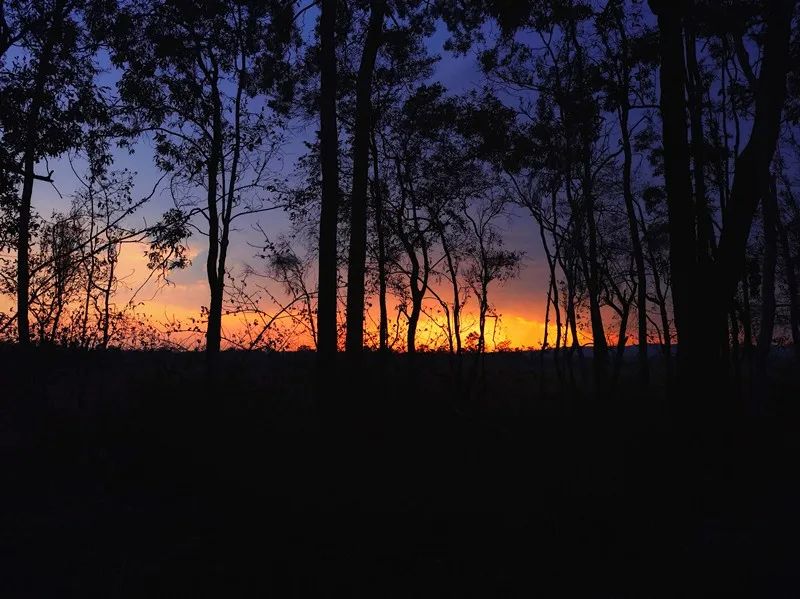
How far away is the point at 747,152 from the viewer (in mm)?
13258

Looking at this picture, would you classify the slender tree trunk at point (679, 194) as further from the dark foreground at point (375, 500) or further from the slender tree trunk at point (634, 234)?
the slender tree trunk at point (634, 234)

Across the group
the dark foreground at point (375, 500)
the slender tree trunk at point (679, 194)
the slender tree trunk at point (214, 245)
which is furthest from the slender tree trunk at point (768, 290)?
the slender tree trunk at point (214, 245)

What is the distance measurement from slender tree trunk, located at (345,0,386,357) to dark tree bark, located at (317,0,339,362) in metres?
1.26

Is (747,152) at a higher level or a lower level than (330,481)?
higher

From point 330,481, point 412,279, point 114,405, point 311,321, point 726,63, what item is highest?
point 726,63

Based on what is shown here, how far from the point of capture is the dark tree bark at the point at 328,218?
47.4 feet

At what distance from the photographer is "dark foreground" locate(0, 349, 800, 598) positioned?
8070 millimetres

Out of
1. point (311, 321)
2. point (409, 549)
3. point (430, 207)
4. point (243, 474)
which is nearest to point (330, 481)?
point (243, 474)

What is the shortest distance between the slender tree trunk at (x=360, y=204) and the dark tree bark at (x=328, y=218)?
4.14ft

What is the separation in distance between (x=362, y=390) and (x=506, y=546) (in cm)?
777

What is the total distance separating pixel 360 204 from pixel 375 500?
800 centimetres

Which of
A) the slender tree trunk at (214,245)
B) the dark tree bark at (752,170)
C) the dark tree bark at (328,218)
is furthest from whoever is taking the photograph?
the slender tree trunk at (214,245)

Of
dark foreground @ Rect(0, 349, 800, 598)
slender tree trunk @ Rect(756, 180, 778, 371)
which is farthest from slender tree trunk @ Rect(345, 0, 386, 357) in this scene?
slender tree trunk @ Rect(756, 180, 778, 371)

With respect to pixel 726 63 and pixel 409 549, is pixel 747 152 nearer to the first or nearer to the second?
pixel 409 549
